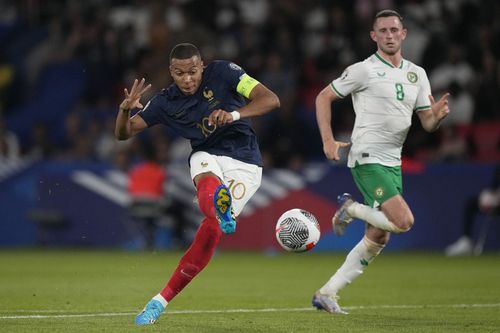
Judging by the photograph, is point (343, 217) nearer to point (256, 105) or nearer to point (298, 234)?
point (298, 234)

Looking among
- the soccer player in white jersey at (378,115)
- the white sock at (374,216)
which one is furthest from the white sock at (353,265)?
the white sock at (374,216)

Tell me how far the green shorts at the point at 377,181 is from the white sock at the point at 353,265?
0.37 m

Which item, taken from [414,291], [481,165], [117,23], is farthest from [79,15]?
[414,291]

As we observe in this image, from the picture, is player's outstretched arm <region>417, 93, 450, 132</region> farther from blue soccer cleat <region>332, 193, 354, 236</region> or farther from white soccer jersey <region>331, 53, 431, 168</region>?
blue soccer cleat <region>332, 193, 354, 236</region>

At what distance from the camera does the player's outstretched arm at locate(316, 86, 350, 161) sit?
9.12 metres

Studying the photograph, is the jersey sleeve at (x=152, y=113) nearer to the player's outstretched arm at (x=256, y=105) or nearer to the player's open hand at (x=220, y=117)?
the player's outstretched arm at (x=256, y=105)

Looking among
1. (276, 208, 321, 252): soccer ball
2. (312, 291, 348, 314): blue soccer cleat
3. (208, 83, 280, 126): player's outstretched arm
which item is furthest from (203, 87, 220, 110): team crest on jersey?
(312, 291, 348, 314): blue soccer cleat

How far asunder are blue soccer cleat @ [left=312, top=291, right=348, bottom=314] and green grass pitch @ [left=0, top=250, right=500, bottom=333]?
9 cm

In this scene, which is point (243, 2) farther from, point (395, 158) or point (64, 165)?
point (395, 158)

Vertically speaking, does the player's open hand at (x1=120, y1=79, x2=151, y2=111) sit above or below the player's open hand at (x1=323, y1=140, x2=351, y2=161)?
above

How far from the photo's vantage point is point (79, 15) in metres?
23.7

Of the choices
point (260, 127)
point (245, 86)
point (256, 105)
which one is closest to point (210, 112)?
point (245, 86)

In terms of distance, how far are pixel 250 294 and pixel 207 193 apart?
3105 mm

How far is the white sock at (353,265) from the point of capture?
381 inches
